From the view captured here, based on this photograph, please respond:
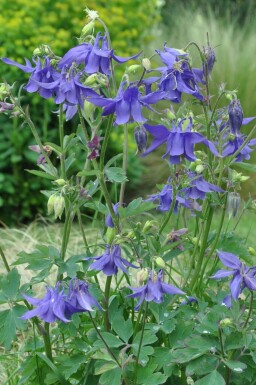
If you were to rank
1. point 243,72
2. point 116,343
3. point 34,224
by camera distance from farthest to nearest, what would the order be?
point 243,72, point 34,224, point 116,343

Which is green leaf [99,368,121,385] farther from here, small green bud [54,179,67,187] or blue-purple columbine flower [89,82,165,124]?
blue-purple columbine flower [89,82,165,124]

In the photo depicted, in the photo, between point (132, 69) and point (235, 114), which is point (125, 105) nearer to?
point (132, 69)

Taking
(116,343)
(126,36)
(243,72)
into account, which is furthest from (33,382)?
(243,72)

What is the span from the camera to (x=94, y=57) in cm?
173

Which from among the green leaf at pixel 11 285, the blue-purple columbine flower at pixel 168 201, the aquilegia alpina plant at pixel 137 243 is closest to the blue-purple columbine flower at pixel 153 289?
the aquilegia alpina plant at pixel 137 243

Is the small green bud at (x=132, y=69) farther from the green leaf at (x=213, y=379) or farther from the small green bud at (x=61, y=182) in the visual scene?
the green leaf at (x=213, y=379)

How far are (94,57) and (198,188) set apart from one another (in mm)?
417

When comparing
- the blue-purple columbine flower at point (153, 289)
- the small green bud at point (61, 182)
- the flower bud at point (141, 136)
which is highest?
the flower bud at point (141, 136)

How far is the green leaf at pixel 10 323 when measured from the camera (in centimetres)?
194

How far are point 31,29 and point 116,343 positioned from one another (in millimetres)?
2984

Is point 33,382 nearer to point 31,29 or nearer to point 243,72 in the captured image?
point 31,29

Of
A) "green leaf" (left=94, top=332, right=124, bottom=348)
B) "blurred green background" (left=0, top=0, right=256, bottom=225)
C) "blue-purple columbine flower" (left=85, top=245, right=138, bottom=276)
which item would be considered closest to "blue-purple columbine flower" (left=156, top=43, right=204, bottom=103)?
"blue-purple columbine flower" (left=85, top=245, right=138, bottom=276)

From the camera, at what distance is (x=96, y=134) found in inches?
71.5

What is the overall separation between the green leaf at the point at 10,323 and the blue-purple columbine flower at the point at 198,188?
520 millimetres
